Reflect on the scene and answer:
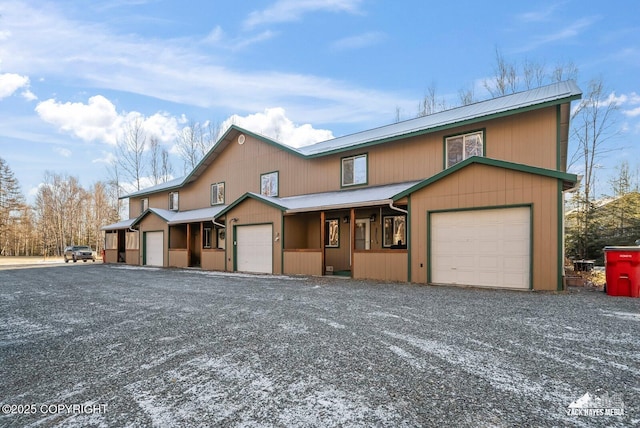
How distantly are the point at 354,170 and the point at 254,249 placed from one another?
5.31 meters

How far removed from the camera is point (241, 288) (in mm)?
9289

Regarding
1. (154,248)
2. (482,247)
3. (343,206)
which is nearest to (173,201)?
(154,248)

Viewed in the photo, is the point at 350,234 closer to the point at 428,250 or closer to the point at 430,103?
the point at 428,250

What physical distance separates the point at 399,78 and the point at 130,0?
15.7m

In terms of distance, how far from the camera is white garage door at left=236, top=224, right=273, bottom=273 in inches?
540

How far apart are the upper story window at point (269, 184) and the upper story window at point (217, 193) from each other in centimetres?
324

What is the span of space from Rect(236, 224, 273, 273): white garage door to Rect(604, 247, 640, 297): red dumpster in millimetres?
10411

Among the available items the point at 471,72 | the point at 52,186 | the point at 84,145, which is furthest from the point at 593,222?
the point at 52,186

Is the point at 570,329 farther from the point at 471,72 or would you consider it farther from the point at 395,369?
the point at 471,72

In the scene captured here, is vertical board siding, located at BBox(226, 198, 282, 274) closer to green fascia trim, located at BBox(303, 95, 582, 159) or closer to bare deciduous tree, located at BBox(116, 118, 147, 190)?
green fascia trim, located at BBox(303, 95, 582, 159)

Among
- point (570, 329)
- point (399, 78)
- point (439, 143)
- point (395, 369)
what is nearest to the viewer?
point (395, 369)

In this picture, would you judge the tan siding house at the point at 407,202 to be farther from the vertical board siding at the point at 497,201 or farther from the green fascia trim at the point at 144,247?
the green fascia trim at the point at 144,247

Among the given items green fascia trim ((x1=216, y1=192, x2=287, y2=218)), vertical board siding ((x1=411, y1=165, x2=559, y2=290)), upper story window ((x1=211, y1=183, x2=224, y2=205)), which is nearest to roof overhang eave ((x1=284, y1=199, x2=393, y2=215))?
green fascia trim ((x1=216, y1=192, x2=287, y2=218))

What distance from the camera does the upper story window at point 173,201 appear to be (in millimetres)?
21477
